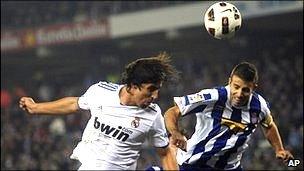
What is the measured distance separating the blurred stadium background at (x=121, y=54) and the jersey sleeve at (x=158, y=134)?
9.33 meters

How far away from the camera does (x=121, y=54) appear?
29.3 m

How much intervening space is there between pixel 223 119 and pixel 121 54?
2278 centimetres

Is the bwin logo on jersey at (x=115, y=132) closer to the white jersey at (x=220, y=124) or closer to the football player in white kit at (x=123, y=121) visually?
the football player in white kit at (x=123, y=121)

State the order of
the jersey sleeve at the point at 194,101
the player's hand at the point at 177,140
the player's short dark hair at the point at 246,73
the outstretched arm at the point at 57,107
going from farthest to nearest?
the jersey sleeve at the point at 194,101
the player's short dark hair at the point at 246,73
the player's hand at the point at 177,140
the outstretched arm at the point at 57,107

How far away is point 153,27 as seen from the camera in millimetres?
23562

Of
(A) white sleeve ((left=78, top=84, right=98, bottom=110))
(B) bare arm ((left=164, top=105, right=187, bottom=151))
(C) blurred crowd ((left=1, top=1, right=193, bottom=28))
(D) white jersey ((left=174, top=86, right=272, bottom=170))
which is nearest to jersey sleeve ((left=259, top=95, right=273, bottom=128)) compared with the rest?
(D) white jersey ((left=174, top=86, right=272, bottom=170))

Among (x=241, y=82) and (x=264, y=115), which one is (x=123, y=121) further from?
(x=264, y=115)

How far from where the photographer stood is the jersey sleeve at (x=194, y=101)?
6.47 m

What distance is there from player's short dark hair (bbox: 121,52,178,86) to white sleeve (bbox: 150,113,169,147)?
0.33 meters

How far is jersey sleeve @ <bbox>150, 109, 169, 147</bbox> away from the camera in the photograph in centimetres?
574

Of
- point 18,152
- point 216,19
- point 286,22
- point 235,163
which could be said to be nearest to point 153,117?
point 235,163

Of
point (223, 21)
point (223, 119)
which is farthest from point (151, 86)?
point (223, 21)

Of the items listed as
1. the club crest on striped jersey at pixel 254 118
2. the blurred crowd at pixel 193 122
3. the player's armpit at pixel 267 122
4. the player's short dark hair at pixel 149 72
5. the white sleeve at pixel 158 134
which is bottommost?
the blurred crowd at pixel 193 122

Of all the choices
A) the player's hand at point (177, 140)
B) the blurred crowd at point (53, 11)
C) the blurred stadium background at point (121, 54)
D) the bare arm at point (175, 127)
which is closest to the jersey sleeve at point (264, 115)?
the bare arm at point (175, 127)
